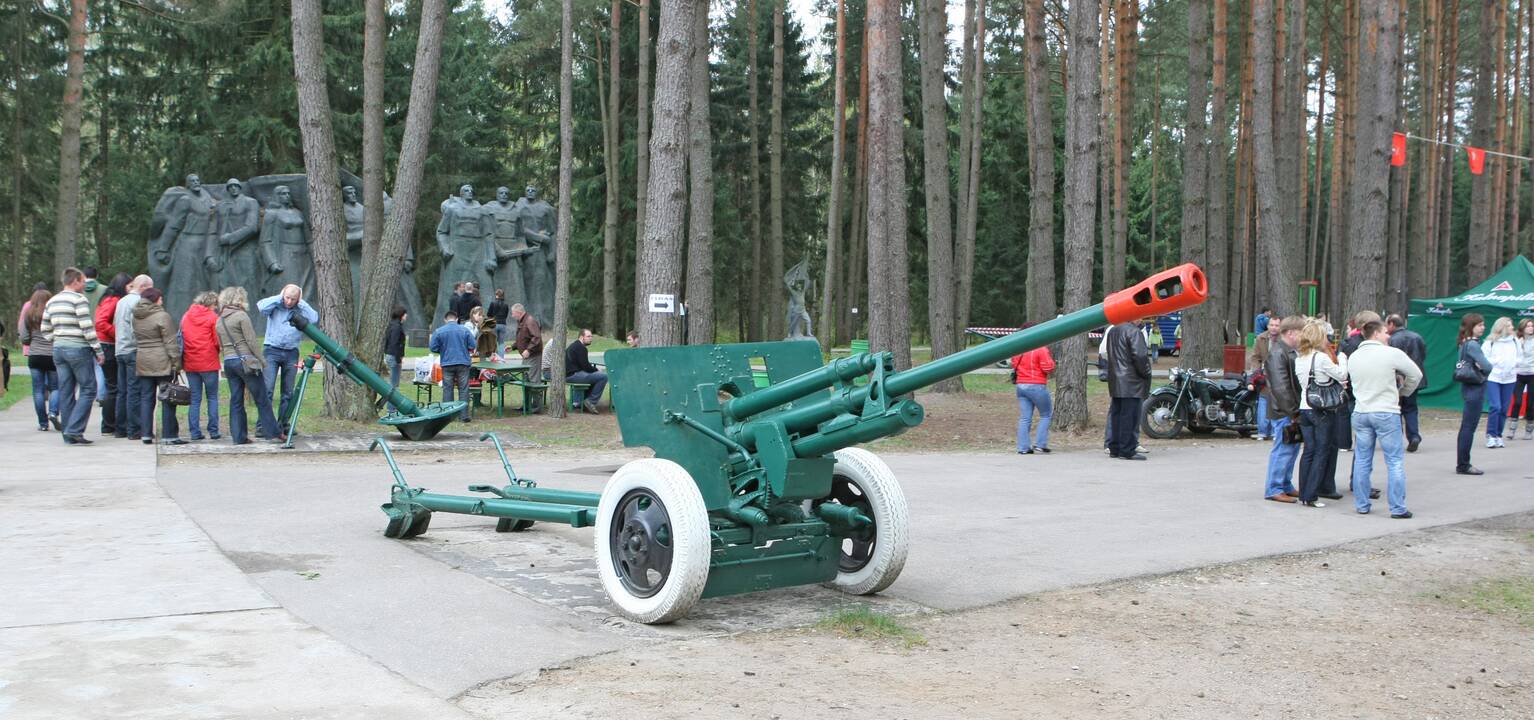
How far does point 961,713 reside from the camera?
495 cm

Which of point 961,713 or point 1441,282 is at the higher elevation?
point 1441,282

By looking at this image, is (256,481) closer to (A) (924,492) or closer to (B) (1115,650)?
(A) (924,492)

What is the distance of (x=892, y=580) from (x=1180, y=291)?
2.59 metres

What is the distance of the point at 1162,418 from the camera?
672 inches

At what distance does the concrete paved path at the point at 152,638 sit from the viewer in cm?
475

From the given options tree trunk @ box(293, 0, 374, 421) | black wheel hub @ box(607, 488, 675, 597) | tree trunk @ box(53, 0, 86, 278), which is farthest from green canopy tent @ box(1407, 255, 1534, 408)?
tree trunk @ box(53, 0, 86, 278)

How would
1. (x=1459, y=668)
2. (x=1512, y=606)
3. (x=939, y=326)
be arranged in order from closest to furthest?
(x=1459, y=668)
(x=1512, y=606)
(x=939, y=326)

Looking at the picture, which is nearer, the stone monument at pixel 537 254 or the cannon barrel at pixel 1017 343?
the cannon barrel at pixel 1017 343

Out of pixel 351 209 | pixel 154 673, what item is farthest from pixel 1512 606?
pixel 351 209

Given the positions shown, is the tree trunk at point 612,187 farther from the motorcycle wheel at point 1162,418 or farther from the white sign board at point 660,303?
the white sign board at point 660,303

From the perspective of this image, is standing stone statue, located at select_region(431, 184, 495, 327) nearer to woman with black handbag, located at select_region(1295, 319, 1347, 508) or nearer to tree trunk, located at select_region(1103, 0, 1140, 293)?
tree trunk, located at select_region(1103, 0, 1140, 293)

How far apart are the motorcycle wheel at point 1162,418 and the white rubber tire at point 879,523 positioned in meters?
11.0

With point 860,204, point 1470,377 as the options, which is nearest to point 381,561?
point 1470,377

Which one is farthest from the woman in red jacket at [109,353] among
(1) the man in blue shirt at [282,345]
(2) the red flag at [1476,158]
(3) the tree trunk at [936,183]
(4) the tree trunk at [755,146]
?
(2) the red flag at [1476,158]
